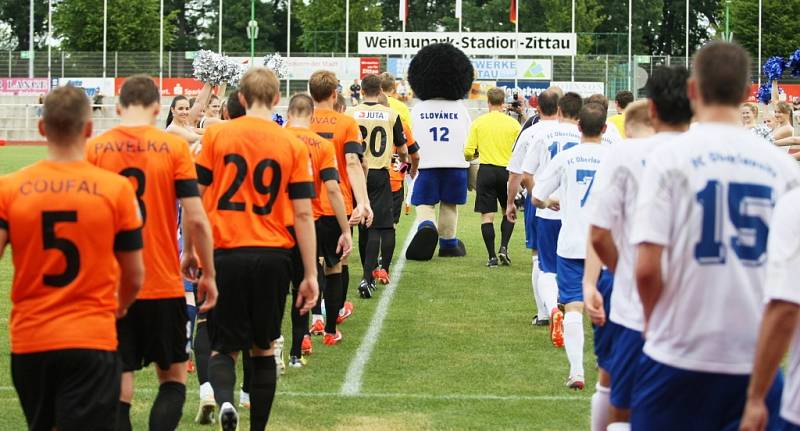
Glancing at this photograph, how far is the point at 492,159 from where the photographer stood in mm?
16484

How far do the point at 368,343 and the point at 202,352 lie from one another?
2888 millimetres

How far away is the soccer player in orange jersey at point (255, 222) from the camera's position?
6.77 m

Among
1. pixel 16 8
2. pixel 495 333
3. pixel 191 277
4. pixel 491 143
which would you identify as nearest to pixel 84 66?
pixel 16 8

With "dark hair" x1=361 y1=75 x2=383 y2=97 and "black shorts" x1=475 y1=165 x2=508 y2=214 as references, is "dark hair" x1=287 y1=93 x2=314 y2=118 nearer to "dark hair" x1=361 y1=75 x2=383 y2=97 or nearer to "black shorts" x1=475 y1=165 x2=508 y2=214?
"dark hair" x1=361 y1=75 x2=383 y2=97

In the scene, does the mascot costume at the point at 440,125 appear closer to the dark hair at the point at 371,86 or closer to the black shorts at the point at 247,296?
the dark hair at the point at 371,86

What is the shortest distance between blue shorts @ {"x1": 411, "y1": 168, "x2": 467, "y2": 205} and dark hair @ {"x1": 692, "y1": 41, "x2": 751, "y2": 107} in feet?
36.9

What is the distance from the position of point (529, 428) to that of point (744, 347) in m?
3.61

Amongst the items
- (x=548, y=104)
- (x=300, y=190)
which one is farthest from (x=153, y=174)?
(x=548, y=104)

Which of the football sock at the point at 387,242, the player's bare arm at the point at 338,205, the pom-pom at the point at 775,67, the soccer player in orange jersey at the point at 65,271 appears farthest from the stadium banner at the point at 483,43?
the soccer player in orange jersey at the point at 65,271

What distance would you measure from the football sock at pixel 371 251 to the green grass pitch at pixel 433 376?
28 cm

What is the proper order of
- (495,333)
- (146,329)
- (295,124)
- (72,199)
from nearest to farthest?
(72,199) < (146,329) < (295,124) < (495,333)

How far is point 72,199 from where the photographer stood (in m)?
4.86

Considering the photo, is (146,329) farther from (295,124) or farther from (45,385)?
(295,124)

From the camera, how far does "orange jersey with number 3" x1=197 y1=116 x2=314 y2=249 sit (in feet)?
22.2
